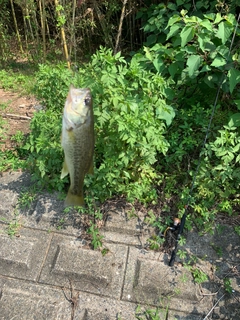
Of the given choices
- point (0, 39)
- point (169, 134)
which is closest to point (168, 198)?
point (169, 134)

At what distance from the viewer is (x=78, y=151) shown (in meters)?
2.15

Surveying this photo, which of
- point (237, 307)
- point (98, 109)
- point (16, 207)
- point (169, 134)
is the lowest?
point (237, 307)

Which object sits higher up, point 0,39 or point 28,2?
point 28,2

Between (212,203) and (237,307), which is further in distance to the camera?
(212,203)

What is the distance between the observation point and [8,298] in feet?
9.23

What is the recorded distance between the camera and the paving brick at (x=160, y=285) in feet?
9.32

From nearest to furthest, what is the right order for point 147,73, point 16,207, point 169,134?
point 147,73, point 16,207, point 169,134

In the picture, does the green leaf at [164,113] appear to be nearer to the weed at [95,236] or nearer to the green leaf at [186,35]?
the green leaf at [186,35]

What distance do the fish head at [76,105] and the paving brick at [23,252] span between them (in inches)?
64.0

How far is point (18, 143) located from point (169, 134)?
6.05 feet

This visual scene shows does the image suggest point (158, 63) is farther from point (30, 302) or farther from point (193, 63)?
point (30, 302)

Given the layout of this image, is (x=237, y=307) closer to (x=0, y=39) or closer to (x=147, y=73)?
(x=147, y=73)

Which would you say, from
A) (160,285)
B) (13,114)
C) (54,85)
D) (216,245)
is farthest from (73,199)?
→ (13,114)

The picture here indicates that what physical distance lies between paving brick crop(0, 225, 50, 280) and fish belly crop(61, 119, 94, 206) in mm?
929
